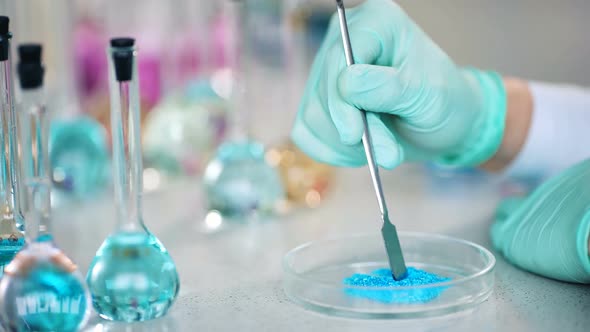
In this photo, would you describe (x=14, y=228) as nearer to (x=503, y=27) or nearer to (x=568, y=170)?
(x=568, y=170)

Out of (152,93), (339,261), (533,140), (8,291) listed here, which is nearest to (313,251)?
(339,261)

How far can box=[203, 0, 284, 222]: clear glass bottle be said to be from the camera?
141 centimetres

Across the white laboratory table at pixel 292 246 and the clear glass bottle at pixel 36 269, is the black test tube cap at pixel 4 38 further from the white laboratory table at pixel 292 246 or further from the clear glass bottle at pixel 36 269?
the white laboratory table at pixel 292 246

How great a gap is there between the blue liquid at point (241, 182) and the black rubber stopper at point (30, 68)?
58 centimetres

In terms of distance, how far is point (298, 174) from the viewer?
4.93 ft

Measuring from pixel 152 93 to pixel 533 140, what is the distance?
1023mm

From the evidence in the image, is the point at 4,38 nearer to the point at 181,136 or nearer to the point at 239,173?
the point at 239,173

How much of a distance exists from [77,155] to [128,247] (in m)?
0.70

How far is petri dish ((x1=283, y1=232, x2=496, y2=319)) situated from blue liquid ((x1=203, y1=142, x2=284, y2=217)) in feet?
1.02

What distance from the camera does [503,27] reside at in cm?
249

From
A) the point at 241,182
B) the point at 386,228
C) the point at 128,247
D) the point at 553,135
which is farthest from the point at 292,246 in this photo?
the point at 553,135

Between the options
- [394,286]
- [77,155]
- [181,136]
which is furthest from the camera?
[181,136]

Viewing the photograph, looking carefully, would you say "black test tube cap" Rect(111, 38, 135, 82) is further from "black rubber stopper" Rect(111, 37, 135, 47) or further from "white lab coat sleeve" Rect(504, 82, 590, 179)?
"white lab coat sleeve" Rect(504, 82, 590, 179)

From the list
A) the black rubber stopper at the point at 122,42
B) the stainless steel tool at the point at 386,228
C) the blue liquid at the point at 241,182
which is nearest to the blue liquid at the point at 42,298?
the black rubber stopper at the point at 122,42
